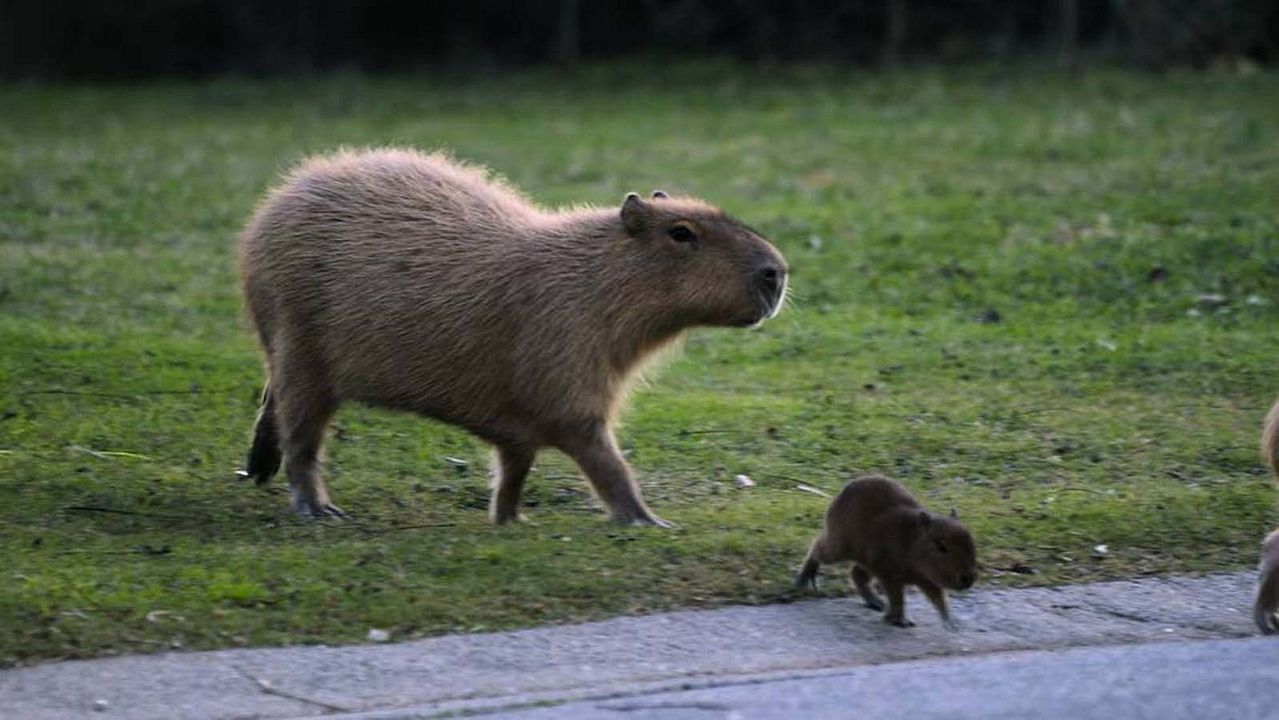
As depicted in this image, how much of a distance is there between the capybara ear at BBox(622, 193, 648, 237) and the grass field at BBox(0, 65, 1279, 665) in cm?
94

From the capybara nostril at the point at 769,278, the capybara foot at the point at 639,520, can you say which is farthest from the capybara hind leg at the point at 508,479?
the capybara nostril at the point at 769,278

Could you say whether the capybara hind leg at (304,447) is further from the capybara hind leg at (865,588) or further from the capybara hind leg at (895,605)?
the capybara hind leg at (895,605)

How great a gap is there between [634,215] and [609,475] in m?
0.97

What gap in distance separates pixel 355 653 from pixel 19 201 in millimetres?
9818

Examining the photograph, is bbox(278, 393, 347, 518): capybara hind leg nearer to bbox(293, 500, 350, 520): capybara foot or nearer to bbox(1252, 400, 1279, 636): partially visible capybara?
bbox(293, 500, 350, 520): capybara foot

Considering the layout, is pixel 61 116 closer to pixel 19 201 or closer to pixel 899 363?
pixel 19 201

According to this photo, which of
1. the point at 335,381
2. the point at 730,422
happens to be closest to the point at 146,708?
the point at 335,381

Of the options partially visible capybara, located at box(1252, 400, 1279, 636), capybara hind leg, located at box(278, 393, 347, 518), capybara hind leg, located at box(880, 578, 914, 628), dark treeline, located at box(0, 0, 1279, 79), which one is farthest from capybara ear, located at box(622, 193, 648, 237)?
dark treeline, located at box(0, 0, 1279, 79)

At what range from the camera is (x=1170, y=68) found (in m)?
20.5

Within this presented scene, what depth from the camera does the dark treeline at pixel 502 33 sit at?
23.3 meters

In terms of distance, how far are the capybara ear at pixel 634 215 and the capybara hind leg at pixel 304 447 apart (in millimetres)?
1311

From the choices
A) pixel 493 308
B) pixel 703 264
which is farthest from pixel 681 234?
pixel 493 308

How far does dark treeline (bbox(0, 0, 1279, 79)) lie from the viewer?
23297 millimetres

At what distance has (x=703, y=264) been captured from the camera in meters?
7.50
